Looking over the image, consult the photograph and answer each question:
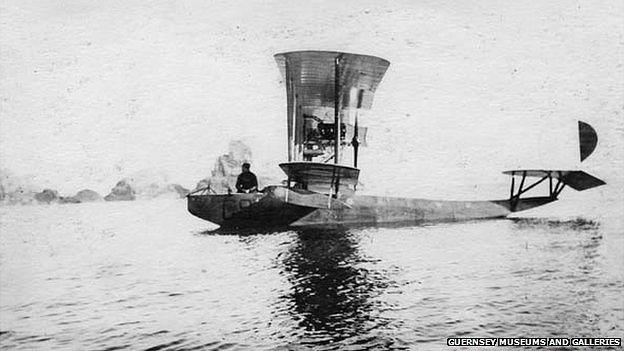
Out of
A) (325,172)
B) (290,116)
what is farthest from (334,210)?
(290,116)

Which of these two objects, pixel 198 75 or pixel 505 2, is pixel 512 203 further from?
pixel 198 75

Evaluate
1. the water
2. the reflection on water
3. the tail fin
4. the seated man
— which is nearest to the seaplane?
the tail fin

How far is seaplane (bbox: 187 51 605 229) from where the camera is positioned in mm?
13609

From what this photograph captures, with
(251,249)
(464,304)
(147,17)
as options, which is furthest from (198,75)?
(464,304)

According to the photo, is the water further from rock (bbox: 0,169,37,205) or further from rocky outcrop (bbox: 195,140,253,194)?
rocky outcrop (bbox: 195,140,253,194)

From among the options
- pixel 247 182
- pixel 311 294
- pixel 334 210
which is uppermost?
pixel 247 182

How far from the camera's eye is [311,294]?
7.05 meters

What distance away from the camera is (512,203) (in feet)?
72.5

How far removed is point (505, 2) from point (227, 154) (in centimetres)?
793

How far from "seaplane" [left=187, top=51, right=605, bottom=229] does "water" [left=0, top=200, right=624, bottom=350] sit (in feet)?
8.27

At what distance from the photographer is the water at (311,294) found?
19.0ft

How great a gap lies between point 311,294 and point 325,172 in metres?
7.37

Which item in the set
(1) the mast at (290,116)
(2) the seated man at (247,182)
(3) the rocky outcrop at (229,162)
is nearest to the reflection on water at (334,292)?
(3) the rocky outcrop at (229,162)

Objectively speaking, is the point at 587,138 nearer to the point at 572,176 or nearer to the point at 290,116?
the point at 572,176
